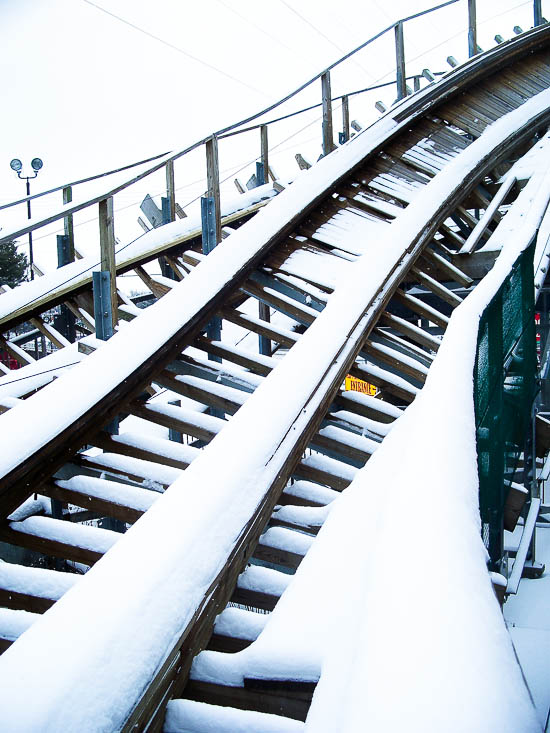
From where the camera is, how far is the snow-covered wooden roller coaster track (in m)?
1.72

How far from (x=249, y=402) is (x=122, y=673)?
1699mm

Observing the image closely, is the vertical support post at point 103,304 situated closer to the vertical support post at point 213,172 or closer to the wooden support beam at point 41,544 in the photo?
the vertical support post at point 213,172

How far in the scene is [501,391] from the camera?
282cm

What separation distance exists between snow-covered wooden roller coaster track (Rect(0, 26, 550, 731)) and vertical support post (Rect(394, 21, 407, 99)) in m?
3.03

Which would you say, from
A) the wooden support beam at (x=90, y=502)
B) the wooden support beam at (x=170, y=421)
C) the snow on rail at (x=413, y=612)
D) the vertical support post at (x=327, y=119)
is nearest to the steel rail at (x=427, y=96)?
the vertical support post at (x=327, y=119)

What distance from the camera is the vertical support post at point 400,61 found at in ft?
32.1

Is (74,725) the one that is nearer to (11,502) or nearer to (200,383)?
(11,502)

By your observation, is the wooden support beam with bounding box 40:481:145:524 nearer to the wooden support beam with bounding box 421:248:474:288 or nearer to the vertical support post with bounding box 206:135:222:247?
the vertical support post with bounding box 206:135:222:247

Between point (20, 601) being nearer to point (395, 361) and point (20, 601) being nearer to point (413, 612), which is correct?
point (413, 612)

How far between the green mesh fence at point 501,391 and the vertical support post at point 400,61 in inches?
279

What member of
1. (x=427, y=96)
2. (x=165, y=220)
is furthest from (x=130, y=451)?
(x=427, y=96)

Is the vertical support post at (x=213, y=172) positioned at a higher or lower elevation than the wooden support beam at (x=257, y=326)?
higher

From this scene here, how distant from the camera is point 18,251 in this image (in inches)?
1569

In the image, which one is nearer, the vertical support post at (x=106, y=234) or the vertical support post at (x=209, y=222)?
the vertical support post at (x=106, y=234)
